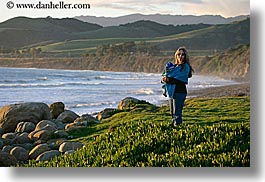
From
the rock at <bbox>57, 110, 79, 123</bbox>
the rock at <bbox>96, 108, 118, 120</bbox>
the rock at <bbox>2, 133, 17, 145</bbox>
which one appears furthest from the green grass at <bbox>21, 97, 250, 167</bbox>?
the rock at <bbox>2, 133, 17, 145</bbox>

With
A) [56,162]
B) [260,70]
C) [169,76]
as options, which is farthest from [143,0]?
[56,162]

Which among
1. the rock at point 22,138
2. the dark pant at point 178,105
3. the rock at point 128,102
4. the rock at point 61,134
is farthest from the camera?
the rock at point 22,138

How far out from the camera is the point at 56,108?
9516mm

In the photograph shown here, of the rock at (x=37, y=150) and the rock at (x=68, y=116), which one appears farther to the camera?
the rock at (x=68, y=116)

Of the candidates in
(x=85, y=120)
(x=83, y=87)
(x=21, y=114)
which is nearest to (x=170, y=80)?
(x=83, y=87)

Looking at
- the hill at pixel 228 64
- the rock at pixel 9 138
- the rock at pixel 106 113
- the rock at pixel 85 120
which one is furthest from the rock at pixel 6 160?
the hill at pixel 228 64

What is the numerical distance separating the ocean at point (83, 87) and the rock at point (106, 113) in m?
0.05

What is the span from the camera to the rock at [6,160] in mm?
8945

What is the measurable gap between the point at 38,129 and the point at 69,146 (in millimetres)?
711

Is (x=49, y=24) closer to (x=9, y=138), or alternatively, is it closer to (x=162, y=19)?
(x=162, y=19)

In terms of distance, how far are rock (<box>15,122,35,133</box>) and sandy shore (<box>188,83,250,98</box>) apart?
6.87ft

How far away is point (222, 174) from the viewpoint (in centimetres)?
856

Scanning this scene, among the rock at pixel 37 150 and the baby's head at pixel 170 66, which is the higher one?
the baby's head at pixel 170 66

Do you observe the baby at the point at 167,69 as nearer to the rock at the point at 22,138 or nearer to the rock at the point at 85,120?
the rock at the point at 85,120
